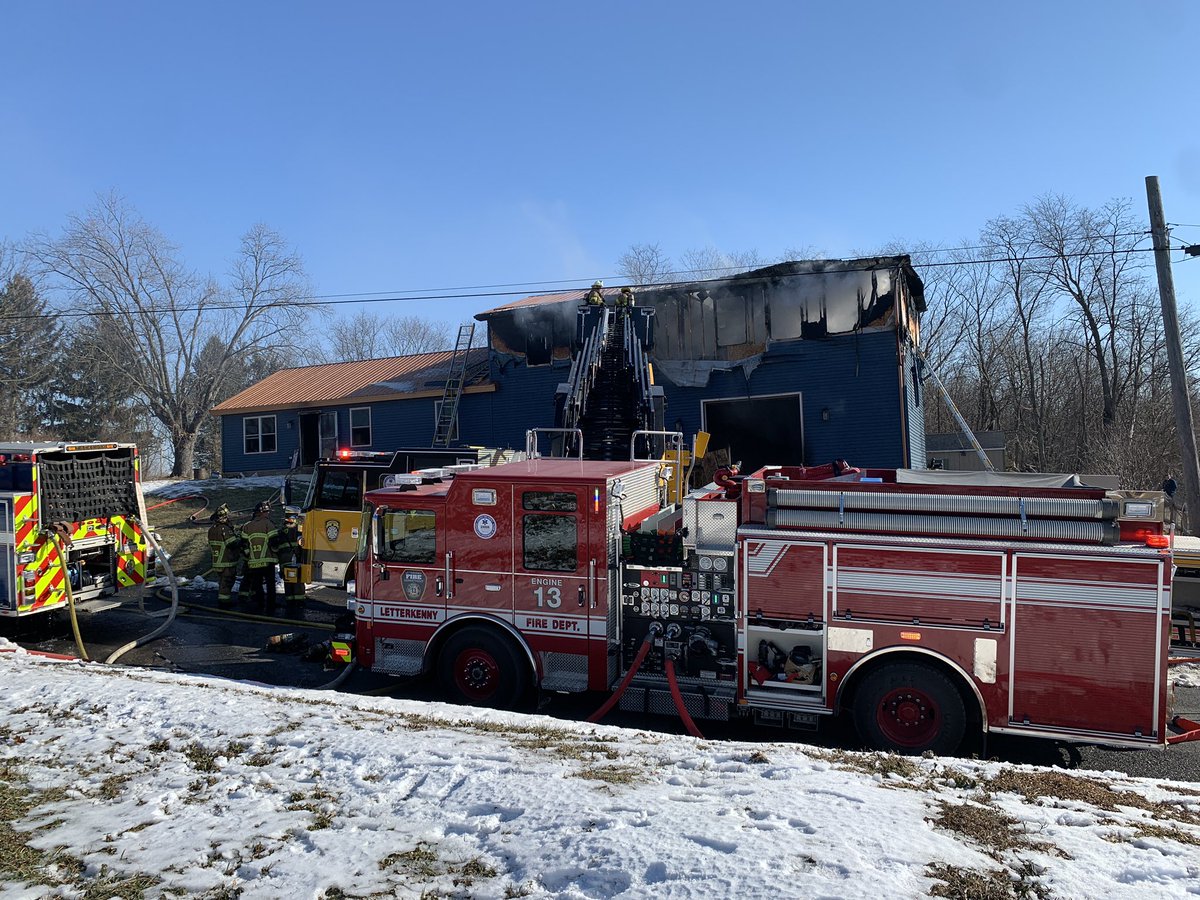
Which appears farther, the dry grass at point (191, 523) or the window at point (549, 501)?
the dry grass at point (191, 523)

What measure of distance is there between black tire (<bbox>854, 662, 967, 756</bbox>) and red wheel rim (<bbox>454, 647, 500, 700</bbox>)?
126 inches

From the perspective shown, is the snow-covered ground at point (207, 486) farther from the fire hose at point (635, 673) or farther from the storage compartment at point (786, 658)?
the storage compartment at point (786, 658)

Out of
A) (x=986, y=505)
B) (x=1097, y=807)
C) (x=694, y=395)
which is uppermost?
(x=694, y=395)

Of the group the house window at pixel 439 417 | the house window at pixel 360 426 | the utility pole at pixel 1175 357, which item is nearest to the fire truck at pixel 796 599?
the utility pole at pixel 1175 357

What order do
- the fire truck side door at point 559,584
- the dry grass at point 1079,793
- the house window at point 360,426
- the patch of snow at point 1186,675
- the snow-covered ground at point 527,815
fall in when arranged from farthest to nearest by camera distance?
the house window at point 360,426, the patch of snow at point 1186,675, the fire truck side door at point 559,584, the dry grass at point 1079,793, the snow-covered ground at point 527,815

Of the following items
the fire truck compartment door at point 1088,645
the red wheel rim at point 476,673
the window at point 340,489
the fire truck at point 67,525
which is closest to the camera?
the fire truck compartment door at point 1088,645

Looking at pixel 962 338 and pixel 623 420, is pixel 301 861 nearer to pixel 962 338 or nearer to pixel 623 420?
pixel 623 420

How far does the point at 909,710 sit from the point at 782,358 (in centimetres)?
1522

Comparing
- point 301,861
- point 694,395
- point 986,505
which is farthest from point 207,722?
point 694,395

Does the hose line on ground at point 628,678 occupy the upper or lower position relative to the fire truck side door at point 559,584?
lower

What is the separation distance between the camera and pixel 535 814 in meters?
3.95

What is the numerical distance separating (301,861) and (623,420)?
12.4m

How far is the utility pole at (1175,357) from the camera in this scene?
42.4 ft

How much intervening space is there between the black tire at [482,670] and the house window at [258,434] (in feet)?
77.2
